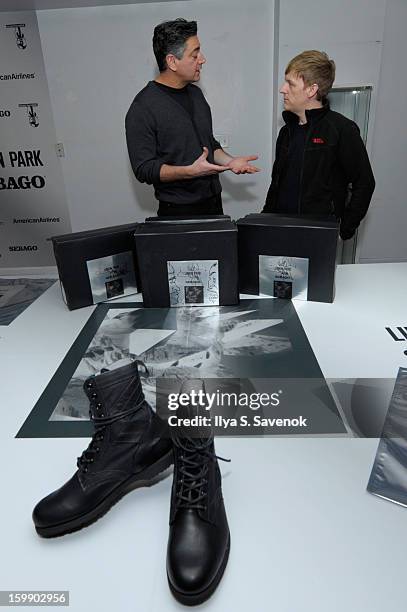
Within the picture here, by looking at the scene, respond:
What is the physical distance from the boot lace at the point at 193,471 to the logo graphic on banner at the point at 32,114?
8.58ft

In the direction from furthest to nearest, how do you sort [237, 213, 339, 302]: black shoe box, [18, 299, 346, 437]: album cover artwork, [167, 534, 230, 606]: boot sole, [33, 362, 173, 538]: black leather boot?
1. [237, 213, 339, 302]: black shoe box
2. [18, 299, 346, 437]: album cover artwork
3. [33, 362, 173, 538]: black leather boot
4. [167, 534, 230, 606]: boot sole

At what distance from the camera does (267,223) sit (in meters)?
1.14

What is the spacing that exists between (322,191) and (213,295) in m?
0.74

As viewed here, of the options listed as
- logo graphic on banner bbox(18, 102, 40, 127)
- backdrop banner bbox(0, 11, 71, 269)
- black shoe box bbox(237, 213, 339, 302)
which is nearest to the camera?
black shoe box bbox(237, 213, 339, 302)

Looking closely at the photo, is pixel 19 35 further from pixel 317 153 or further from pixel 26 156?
pixel 317 153

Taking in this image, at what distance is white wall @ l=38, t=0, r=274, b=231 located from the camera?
234cm

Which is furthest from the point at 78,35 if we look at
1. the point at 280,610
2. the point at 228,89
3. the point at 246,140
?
the point at 280,610

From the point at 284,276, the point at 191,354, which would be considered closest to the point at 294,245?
the point at 284,276

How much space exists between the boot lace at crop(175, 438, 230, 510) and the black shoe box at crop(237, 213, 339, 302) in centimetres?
65

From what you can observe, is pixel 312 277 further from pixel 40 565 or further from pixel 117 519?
pixel 40 565

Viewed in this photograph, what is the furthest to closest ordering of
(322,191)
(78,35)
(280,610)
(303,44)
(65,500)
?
(78,35), (303,44), (322,191), (65,500), (280,610)

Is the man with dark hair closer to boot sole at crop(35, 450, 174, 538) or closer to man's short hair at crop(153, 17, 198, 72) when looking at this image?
man's short hair at crop(153, 17, 198, 72)

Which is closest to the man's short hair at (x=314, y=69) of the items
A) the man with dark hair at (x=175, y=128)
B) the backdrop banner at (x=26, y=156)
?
the man with dark hair at (x=175, y=128)
